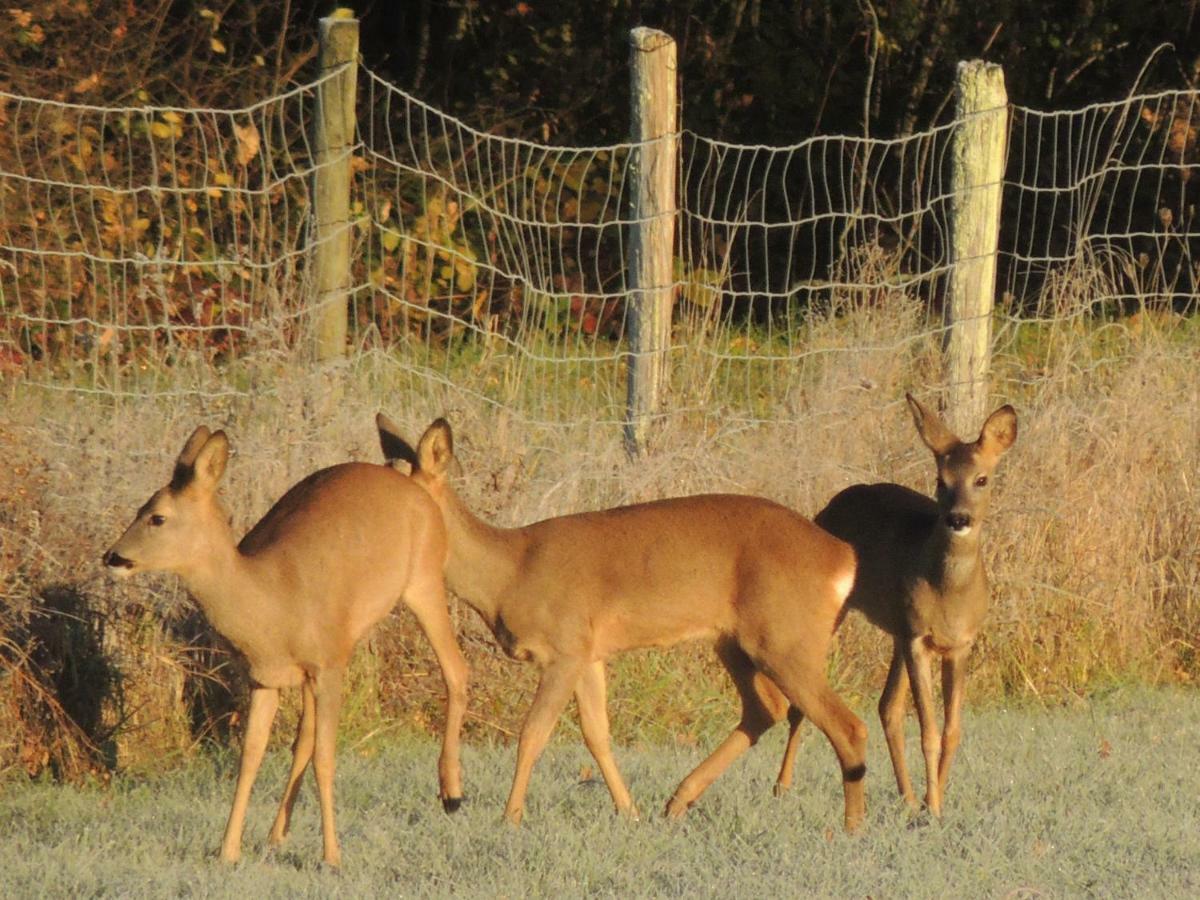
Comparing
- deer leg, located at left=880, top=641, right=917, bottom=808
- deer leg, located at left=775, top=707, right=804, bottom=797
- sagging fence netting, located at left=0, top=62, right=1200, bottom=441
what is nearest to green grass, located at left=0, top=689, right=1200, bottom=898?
deer leg, located at left=775, top=707, right=804, bottom=797

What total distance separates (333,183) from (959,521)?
317 cm

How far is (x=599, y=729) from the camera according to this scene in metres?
6.89

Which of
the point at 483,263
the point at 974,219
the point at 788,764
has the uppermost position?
the point at 974,219

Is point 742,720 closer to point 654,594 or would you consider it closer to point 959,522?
point 654,594

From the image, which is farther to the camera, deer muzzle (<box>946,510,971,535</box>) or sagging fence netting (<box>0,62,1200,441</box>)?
sagging fence netting (<box>0,62,1200,441</box>)

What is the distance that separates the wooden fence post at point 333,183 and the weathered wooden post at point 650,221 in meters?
1.16

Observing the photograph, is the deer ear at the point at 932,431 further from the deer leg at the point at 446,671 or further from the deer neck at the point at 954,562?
the deer leg at the point at 446,671

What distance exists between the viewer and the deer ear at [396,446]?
684cm

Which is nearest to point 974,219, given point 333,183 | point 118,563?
point 333,183

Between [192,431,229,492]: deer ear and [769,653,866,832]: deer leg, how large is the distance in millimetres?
1801

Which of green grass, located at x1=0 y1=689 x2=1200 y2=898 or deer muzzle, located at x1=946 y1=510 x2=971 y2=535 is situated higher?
deer muzzle, located at x1=946 y1=510 x2=971 y2=535

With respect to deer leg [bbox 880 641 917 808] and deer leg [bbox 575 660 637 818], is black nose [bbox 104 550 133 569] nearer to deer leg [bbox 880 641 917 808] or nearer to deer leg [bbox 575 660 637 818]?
deer leg [bbox 575 660 637 818]

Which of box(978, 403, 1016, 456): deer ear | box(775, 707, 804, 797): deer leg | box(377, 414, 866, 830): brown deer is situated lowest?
box(775, 707, 804, 797): deer leg

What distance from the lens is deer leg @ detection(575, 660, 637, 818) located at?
679cm
